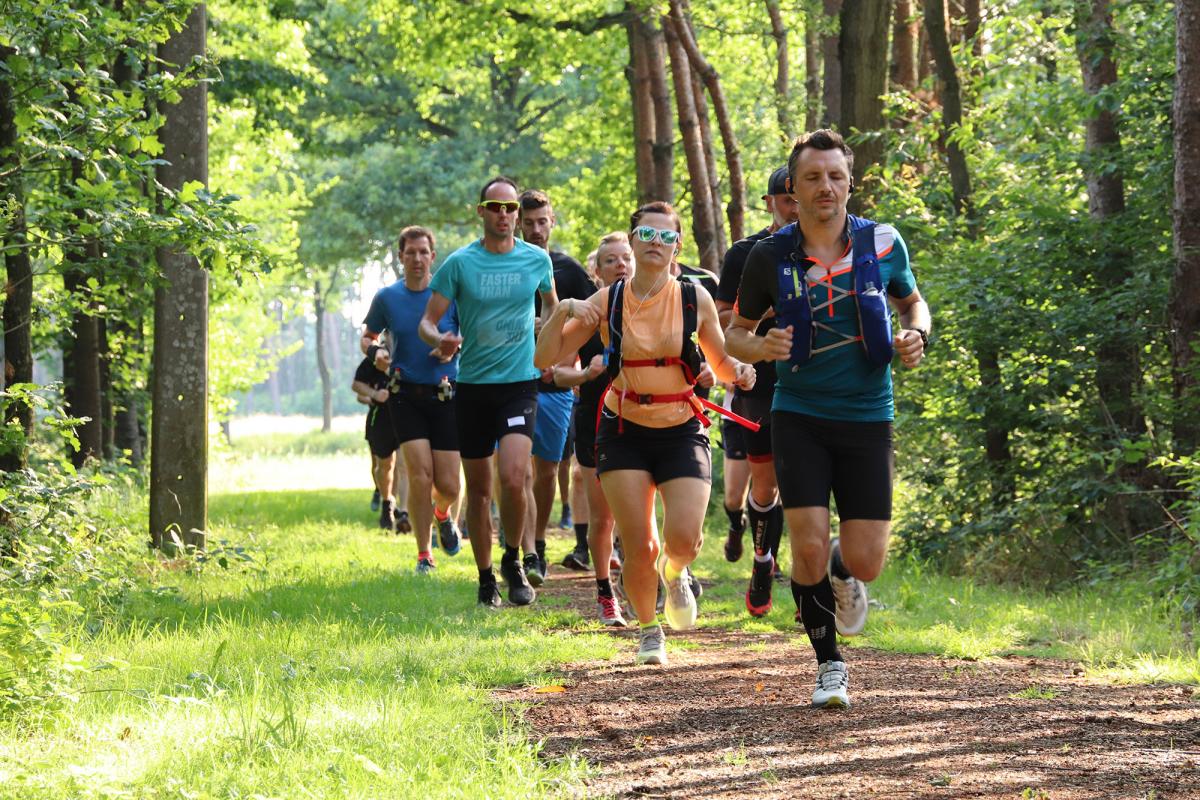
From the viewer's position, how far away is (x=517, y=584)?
993 cm

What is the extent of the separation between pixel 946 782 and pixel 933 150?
12.9 meters

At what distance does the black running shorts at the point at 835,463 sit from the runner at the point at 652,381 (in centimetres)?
104

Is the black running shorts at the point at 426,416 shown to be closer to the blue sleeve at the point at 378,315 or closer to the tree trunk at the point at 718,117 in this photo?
the blue sleeve at the point at 378,315

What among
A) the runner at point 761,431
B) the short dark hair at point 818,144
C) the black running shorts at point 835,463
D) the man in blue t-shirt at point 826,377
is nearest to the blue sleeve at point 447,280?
the runner at point 761,431

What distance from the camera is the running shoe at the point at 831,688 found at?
623 centimetres

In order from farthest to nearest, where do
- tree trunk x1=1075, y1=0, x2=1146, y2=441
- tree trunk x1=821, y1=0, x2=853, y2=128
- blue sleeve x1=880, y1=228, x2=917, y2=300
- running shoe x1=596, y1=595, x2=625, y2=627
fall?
tree trunk x1=821, y1=0, x2=853, y2=128, tree trunk x1=1075, y1=0, x2=1146, y2=441, running shoe x1=596, y1=595, x2=625, y2=627, blue sleeve x1=880, y1=228, x2=917, y2=300

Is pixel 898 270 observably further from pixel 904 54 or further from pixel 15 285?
pixel 904 54

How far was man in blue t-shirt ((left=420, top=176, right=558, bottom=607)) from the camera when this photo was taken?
9.49 m

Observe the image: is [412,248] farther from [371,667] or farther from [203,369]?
[371,667]

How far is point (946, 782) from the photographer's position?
16.0 feet

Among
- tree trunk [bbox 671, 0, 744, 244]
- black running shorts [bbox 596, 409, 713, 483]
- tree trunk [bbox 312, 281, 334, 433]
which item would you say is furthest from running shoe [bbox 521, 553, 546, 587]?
tree trunk [bbox 312, 281, 334, 433]

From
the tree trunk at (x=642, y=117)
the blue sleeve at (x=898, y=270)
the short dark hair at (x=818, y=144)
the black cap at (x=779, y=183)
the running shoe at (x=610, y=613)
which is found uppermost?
the tree trunk at (x=642, y=117)

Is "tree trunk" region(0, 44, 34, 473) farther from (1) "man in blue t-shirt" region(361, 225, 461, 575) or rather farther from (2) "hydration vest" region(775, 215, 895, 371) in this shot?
(2) "hydration vest" region(775, 215, 895, 371)

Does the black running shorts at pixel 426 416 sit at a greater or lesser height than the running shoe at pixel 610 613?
greater
